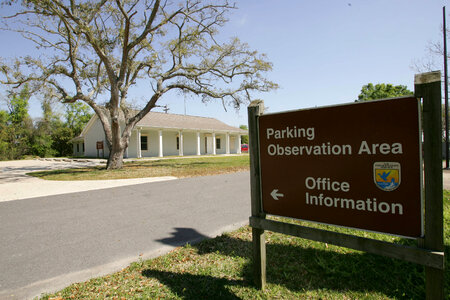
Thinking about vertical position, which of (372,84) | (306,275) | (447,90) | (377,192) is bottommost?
(306,275)

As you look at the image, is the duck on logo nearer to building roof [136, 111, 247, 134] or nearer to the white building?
the white building

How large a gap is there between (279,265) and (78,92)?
1527 cm

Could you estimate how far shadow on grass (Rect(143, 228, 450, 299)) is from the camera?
2688 mm

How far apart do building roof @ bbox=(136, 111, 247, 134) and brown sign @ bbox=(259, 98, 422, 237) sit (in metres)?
24.1

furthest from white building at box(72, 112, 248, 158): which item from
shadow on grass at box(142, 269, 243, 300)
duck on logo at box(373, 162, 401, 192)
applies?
duck on logo at box(373, 162, 401, 192)

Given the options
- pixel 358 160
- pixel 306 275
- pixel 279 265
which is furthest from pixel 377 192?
pixel 279 265

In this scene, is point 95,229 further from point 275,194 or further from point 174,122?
point 174,122

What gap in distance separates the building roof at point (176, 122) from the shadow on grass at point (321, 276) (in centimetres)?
2354

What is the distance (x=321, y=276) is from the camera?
296 centimetres

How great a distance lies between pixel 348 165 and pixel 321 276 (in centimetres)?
156

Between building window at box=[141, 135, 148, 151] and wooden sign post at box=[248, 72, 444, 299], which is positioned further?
building window at box=[141, 135, 148, 151]

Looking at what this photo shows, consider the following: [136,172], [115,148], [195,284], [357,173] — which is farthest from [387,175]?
[115,148]

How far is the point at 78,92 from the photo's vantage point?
1472 cm

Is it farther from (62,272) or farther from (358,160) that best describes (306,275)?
(62,272)
